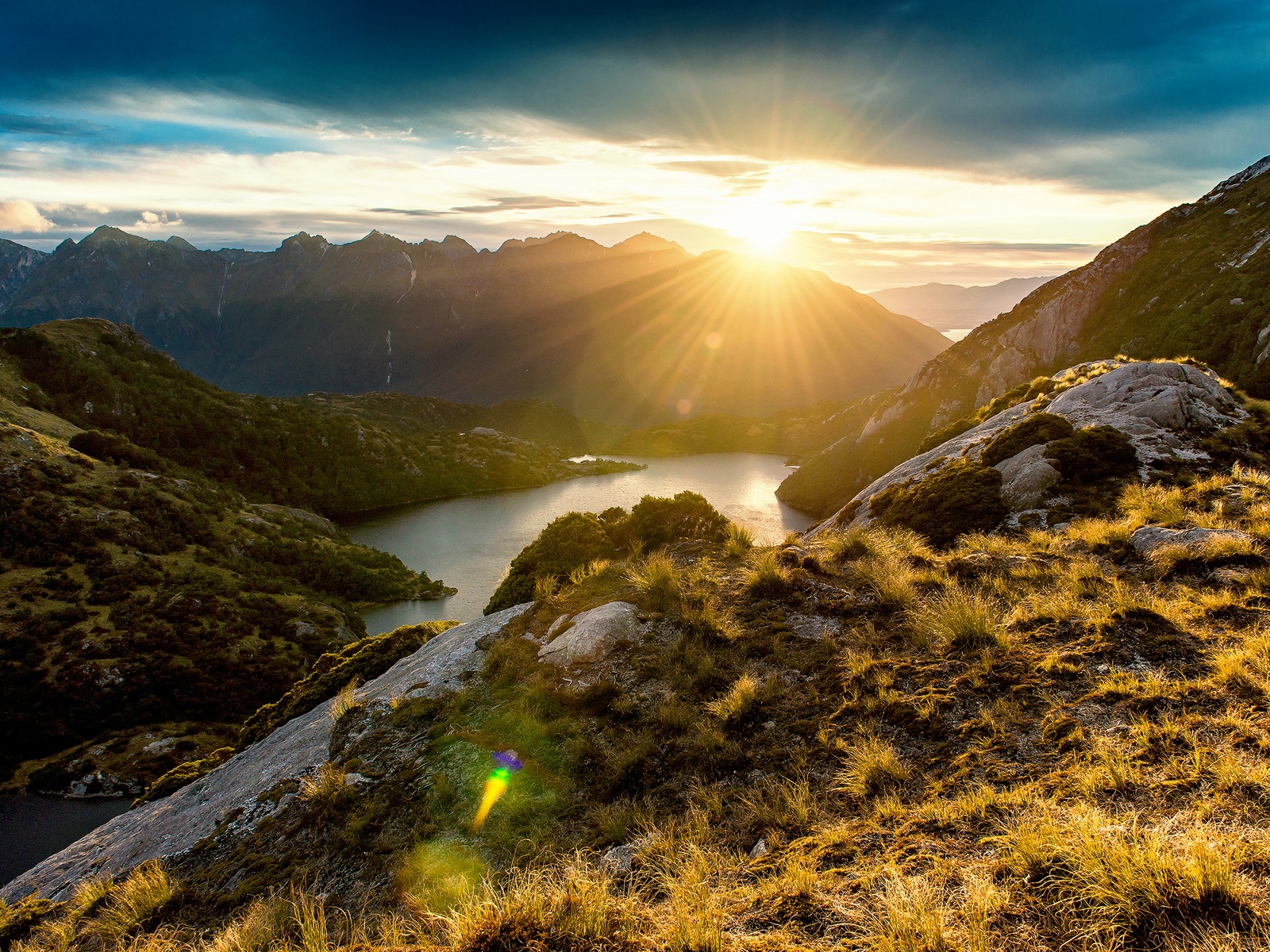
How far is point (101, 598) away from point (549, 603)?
7879 cm

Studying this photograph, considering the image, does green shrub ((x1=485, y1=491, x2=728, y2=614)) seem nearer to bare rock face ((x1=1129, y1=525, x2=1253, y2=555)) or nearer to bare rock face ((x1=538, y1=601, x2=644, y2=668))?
bare rock face ((x1=538, y1=601, x2=644, y2=668))

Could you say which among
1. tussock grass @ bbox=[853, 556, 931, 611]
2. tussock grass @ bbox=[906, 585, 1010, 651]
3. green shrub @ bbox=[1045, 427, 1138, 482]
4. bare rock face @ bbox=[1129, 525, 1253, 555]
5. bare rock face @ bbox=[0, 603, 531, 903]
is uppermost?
green shrub @ bbox=[1045, 427, 1138, 482]

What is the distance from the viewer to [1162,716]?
655cm

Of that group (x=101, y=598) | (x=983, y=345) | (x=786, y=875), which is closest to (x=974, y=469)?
(x=786, y=875)

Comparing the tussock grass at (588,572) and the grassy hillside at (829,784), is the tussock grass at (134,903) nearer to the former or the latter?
the grassy hillside at (829,784)

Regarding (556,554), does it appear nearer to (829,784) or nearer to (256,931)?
(256,931)

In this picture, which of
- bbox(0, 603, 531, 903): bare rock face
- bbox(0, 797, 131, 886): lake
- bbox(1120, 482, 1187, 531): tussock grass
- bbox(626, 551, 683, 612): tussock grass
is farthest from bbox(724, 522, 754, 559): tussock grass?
bbox(0, 797, 131, 886): lake

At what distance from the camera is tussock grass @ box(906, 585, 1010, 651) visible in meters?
9.20

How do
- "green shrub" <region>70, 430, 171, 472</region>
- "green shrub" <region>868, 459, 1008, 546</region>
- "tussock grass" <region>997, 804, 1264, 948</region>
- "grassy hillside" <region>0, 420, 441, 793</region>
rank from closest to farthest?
"tussock grass" <region>997, 804, 1264, 948</region>
"green shrub" <region>868, 459, 1008, 546</region>
"grassy hillside" <region>0, 420, 441, 793</region>
"green shrub" <region>70, 430, 171, 472</region>

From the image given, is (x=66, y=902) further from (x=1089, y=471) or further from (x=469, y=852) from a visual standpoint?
(x=1089, y=471)

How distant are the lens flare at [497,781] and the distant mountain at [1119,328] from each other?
3257 centimetres

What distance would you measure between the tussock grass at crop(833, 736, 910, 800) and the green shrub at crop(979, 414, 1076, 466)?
58.4 ft

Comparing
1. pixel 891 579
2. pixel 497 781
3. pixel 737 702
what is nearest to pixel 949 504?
pixel 891 579

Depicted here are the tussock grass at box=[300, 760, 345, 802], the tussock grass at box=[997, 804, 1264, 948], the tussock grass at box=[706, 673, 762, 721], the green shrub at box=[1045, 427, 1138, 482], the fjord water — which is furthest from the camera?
the fjord water
